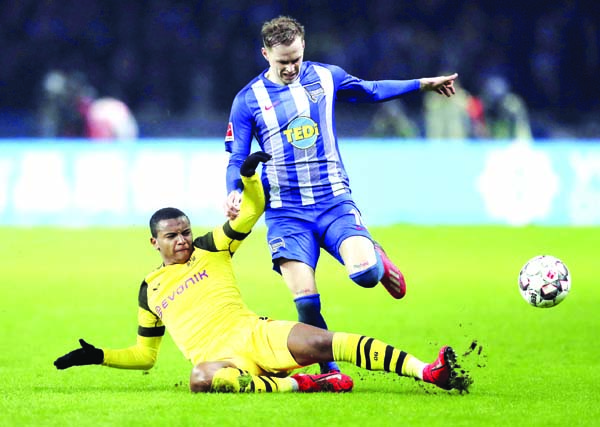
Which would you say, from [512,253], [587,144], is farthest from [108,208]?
[587,144]

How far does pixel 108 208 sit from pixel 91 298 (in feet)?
17.3

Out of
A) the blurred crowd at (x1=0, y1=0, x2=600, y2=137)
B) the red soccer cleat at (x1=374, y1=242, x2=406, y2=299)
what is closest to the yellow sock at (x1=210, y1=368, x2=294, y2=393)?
the red soccer cleat at (x1=374, y1=242, x2=406, y2=299)

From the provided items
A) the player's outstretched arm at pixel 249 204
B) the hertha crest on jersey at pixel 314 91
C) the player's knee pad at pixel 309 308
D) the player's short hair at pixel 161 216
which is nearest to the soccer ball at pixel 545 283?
the player's knee pad at pixel 309 308

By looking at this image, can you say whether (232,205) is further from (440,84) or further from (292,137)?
(440,84)

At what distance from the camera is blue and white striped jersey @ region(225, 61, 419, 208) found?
773cm

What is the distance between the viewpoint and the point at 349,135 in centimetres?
1994

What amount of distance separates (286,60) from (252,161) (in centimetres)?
84

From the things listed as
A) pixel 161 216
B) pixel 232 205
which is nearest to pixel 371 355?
pixel 232 205

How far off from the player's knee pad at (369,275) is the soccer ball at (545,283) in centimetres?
126

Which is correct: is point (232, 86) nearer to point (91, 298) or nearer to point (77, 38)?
point (77, 38)

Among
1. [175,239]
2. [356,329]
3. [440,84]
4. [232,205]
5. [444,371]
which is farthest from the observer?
[356,329]

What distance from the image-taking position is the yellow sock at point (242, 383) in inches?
273

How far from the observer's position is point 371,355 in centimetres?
677

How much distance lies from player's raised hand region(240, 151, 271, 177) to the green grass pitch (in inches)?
52.0
